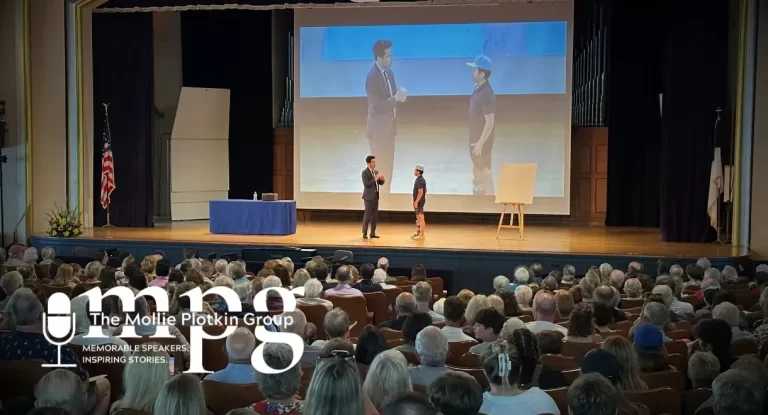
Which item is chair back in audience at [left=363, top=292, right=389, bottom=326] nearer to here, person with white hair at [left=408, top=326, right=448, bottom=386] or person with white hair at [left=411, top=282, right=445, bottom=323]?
person with white hair at [left=411, top=282, right=445, bottom=323]

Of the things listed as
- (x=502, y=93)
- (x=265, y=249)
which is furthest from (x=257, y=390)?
(x=502, y=93)

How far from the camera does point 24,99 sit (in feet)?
40.3

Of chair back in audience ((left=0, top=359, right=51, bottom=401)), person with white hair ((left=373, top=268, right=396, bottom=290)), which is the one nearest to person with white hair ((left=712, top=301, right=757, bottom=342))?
person with white hair ((left=373, top=268, right=396, bottom=290))

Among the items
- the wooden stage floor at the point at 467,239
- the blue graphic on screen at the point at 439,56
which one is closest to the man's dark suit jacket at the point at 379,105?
the blue graphic on screen at the point at 439,56

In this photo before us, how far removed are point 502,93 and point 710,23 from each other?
11.4ft

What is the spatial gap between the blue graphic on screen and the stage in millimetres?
2464

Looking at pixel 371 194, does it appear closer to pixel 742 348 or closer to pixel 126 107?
pixel 126 107

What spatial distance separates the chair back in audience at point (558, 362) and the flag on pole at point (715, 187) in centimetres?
862

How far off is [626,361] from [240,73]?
13.2 meters

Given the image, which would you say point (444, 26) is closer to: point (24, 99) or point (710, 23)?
point (710, 23)

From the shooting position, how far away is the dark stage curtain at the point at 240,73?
15.5 metres

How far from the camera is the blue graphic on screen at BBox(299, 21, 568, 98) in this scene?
13383mm

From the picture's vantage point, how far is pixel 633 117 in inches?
564

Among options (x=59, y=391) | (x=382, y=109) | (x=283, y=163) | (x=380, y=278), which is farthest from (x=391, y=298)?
(x=283, y=163)
